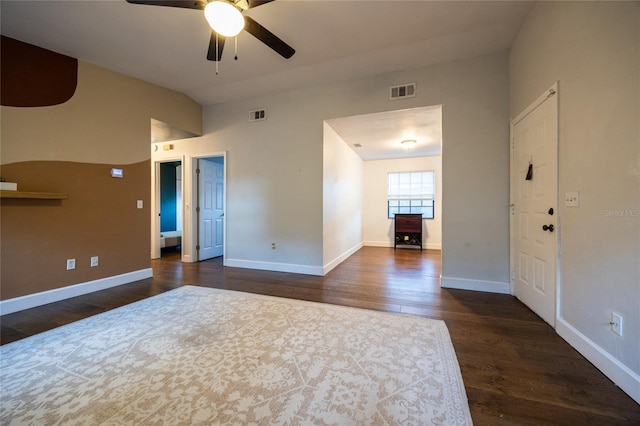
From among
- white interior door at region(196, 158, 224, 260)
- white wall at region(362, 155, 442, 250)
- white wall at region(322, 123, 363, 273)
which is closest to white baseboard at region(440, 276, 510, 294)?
white wall at region(322, 123, 363, 273)

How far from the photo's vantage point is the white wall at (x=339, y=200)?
13.4 ft

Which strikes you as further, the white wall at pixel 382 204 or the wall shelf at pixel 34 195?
the white wall at pixel 382 204

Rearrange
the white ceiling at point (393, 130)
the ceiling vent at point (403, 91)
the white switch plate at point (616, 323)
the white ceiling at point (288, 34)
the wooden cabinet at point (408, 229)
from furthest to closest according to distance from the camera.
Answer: the wooden cabinet at point (408, 229) < the white ceiling at point (393, 130) < the ceiling vent at point (403, 91) < the white ceiling at point (288, 34) < the white switch plate at point (616, 323)


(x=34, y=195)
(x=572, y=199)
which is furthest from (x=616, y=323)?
(x=34, y=195)

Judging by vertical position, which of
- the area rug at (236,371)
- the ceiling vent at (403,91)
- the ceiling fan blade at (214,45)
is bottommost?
the area rug at (236,371)

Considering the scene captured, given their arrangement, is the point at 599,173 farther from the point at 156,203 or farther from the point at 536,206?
the point at 156,203

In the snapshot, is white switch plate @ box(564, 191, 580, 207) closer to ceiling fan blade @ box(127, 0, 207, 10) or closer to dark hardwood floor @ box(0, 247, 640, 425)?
dark hardwood floor @ box(0, 247, 640, 425)

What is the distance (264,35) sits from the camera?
222 centimetres

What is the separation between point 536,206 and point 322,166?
2.67m

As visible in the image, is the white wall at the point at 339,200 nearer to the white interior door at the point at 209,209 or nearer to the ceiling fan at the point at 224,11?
the ceiling fan at the point at 224,11

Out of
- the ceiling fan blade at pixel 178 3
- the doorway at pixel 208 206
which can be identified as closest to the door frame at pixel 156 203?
the doorway at pixel 208 206

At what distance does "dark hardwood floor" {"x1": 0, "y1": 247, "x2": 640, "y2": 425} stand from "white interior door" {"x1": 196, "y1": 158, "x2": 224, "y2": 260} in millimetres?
657

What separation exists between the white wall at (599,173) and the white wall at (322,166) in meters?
1.00

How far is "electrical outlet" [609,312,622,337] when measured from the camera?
149 cm
